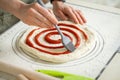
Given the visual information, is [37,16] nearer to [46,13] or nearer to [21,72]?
[46,13]

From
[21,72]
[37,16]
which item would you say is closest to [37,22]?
[37,16]

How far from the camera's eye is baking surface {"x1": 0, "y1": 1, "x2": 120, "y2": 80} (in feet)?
2.36

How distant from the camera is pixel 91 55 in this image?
764 millimetres

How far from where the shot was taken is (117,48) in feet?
2.57

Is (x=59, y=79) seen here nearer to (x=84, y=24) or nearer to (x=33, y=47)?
(x=33, y=47)

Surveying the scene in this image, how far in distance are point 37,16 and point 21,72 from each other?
164mm

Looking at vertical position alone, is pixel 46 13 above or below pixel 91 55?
above

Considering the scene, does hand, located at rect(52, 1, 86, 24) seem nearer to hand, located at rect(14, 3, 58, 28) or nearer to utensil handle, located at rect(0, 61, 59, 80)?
hand, located at rect(14, 3, 58, 28)

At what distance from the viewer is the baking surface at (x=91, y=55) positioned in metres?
0.72

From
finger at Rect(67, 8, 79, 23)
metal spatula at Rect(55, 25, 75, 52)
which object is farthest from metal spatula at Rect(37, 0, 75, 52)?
finger at Rect(67, 8, 79, 23)

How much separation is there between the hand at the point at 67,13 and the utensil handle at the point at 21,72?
0.92ft

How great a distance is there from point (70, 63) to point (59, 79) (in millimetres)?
103

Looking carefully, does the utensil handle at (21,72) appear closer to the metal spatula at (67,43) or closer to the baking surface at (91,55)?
the baking surface at (91,55)

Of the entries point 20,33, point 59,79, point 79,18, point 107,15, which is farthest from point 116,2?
point 59,79
